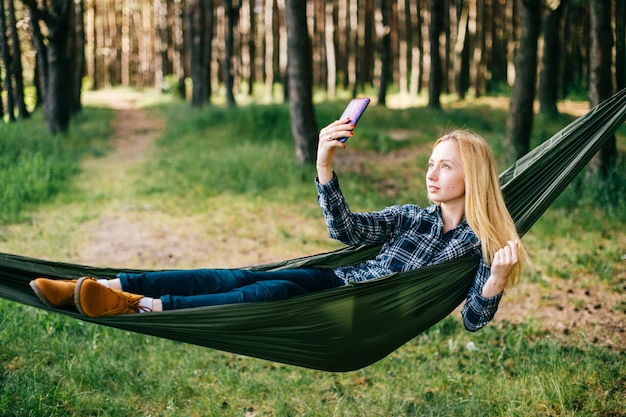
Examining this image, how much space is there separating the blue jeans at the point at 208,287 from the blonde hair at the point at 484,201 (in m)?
0.77

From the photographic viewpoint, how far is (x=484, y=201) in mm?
2502

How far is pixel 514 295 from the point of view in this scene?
467cm

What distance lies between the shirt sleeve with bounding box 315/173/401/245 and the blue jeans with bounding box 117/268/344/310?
304 mm

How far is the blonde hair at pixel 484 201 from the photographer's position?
2.49m

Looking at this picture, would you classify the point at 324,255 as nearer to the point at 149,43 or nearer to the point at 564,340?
the point at 564,340

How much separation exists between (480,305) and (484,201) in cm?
41

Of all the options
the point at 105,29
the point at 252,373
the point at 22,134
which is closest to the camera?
the point at 252,373

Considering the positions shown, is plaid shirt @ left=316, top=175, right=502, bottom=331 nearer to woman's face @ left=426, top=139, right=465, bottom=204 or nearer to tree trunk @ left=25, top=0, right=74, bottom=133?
woman's face @ left=426, top=139, right=465, bottom=204

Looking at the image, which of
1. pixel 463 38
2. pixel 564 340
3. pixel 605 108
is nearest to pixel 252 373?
pixel 564 340

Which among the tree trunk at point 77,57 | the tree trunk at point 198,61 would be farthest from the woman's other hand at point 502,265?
the tree trunk at point 77,57

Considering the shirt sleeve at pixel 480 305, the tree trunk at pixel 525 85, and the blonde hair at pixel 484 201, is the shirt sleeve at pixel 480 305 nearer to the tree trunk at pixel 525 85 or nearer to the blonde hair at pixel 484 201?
the blonde hair at pixel 484 201

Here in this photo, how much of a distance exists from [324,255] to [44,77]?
930 cm

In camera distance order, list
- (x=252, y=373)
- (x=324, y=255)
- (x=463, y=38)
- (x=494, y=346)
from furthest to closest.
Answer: (x=463, y=38)
(x=494, y=346)
(x=252, y=373)
(x=324, y=255)

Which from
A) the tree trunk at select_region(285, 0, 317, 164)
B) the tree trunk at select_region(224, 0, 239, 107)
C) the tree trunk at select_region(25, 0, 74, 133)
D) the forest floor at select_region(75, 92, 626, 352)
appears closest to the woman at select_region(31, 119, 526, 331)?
the forest floor at select_region(75, 92, 626, 352)
